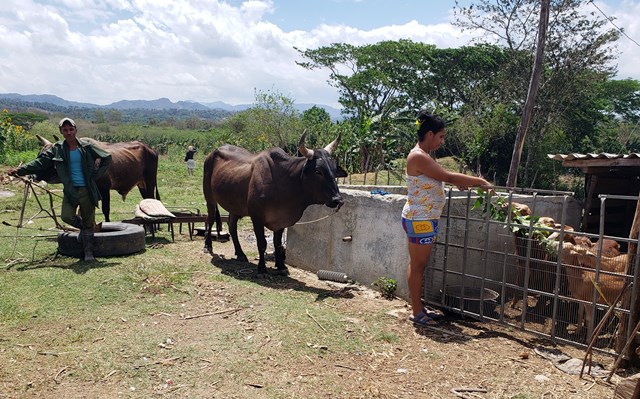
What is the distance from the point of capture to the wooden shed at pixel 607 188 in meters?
7.41

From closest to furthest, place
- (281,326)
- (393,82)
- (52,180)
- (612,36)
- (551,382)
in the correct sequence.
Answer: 1. (551,382)
2. (281,326)
3. (52,180)
4. (612,36)
5. (393,82)

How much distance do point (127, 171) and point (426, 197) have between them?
24.4ft

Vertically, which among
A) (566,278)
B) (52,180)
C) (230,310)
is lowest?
(230,310)

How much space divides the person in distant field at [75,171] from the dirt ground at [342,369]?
8.64 ft

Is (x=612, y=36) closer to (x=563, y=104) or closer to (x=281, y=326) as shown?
(x=563, y=104)

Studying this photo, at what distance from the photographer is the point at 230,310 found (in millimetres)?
5836

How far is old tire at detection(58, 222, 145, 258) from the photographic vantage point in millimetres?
7547

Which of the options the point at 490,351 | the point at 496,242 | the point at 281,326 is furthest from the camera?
the point at 496,242

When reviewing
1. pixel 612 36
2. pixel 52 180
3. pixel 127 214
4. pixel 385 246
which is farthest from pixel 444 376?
pixel 612 36

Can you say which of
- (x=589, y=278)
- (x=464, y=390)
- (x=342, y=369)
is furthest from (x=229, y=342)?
(x=589, y=278)

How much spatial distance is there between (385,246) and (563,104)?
64.0 feet

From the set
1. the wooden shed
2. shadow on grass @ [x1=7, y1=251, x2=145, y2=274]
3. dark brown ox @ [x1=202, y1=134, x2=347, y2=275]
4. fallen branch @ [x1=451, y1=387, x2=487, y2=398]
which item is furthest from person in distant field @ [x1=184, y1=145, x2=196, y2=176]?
fallen branch @ [x1=451, y1=387, x2=487, y2=398]

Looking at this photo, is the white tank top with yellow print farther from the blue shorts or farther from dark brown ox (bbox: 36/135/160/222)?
dark brown ox (bbox: 36/135/160/222)

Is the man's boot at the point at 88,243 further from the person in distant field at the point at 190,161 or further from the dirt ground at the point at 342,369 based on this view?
the person in distant field at the point at 190,161
